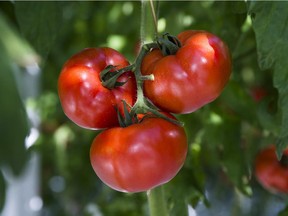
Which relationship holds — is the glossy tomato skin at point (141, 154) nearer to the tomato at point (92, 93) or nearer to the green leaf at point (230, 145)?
the tomato at point (92, 93)

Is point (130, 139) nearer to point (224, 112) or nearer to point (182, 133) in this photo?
point (182, 133)

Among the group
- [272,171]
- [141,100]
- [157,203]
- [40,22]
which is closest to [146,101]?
[141,100]

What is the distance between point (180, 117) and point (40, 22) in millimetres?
254

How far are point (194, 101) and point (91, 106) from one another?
3.7 inches

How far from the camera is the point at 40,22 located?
68 centimetres

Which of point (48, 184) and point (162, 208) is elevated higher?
point (162, 208)

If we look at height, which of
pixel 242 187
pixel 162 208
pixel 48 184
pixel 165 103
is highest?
pixel 165 103

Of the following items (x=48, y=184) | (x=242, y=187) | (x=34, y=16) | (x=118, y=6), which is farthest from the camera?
(x=48, y=184)

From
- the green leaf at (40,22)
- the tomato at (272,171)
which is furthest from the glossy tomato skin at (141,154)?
the tomato at (272,171)

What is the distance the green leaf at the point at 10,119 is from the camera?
15 centimetres

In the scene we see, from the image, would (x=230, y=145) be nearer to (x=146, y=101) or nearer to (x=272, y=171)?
(x=272, y=171)

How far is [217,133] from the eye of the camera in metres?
0.82

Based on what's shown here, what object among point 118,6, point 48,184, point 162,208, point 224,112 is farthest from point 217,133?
point 48,184

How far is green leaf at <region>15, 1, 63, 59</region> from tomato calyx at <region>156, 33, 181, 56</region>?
228 mm
